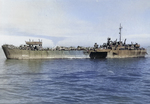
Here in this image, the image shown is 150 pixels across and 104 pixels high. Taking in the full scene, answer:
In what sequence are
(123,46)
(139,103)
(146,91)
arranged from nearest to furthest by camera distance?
(139,103) → (146,91) → (123,46)

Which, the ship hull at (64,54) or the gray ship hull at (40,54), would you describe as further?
the ship hull at (64,54)

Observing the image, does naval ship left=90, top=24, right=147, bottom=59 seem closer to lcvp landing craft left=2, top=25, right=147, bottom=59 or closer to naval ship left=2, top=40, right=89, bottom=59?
lcvp landing craft left=2, top=25, right=147, bottom=59

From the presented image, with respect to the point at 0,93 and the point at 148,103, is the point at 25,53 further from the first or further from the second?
the point at 148,103

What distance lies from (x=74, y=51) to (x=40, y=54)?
1552 centimetres

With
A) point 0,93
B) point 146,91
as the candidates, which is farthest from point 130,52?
point 0,93

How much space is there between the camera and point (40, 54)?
2906 inches

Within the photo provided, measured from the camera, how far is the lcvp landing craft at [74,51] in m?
70.5

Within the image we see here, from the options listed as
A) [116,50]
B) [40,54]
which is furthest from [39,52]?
[116,50]

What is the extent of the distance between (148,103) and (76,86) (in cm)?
996

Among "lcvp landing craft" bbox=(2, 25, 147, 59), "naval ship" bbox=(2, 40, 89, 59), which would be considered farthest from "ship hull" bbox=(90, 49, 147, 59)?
"naval ship" bbox=(2, 40, 89, 59)

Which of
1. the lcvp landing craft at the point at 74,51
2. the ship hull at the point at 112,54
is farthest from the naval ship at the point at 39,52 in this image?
the ship hull at the point at 112,54

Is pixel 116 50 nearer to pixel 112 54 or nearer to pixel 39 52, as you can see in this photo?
pixel 112 54

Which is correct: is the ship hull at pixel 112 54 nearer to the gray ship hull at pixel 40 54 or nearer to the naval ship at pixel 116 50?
the naval ship at pixel 116 50

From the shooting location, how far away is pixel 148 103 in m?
18.3
